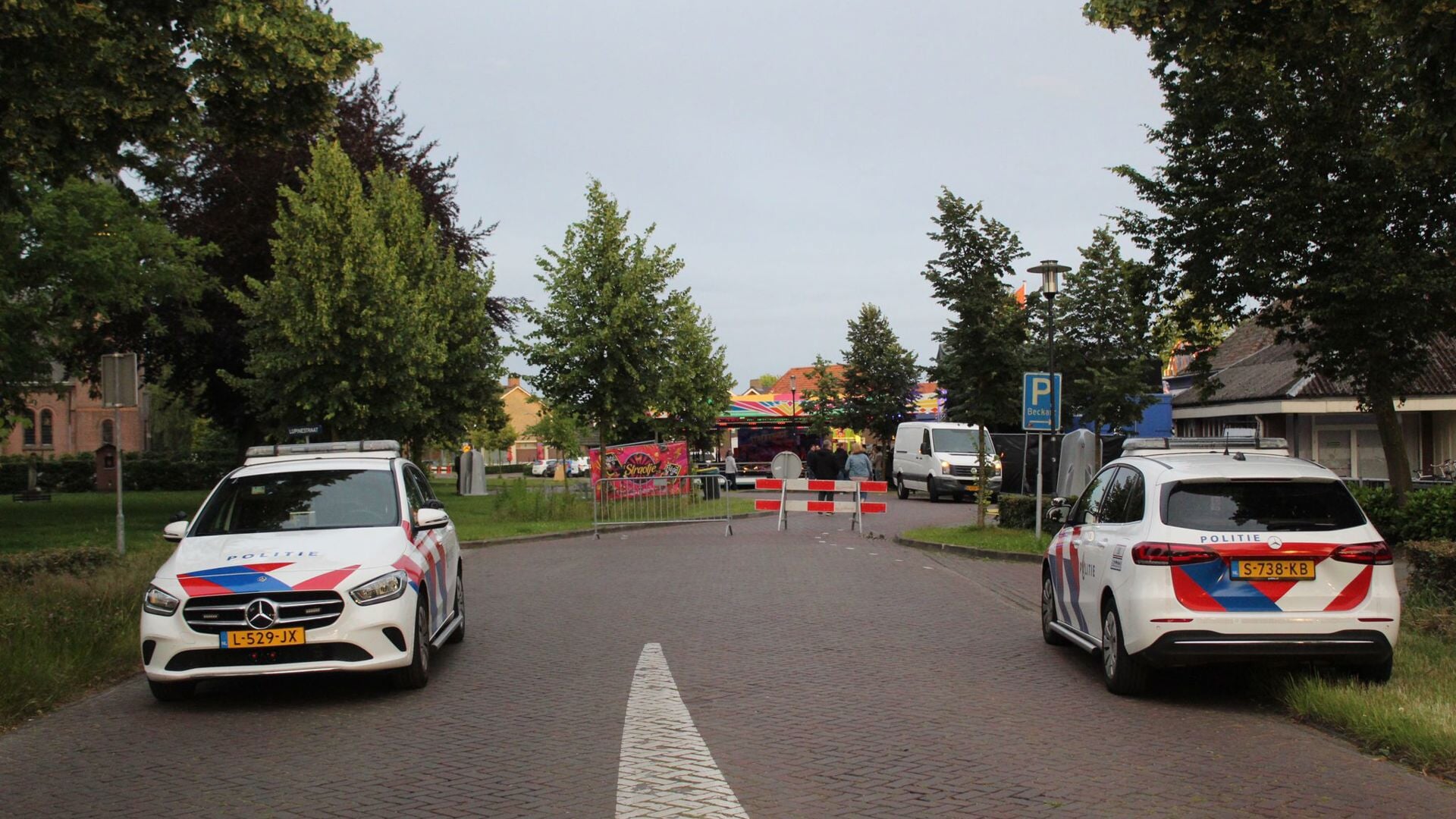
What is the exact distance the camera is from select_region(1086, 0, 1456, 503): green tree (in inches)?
659

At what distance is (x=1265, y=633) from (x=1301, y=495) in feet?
3.27

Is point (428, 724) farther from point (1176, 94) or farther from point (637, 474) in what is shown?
point (637, 474)

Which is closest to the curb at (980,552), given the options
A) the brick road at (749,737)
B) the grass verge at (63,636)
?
the brick road at (749,737)

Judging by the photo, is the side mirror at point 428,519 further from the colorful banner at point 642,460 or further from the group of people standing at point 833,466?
the colorful banner at point 642,460

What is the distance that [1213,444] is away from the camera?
9555mm

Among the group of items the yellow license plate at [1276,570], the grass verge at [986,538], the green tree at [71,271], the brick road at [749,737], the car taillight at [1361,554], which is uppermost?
the green tree at [71,271]

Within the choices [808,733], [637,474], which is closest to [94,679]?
[808,733]

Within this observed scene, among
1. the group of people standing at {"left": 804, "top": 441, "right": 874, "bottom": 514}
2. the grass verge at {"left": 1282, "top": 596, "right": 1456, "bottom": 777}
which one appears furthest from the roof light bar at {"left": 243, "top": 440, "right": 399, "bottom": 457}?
the group of people standing at {"left": 804, "top": 441, "right": 874, "bottom": 514}

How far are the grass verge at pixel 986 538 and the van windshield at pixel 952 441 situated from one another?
526 inches

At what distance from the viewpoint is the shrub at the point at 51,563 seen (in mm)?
12180

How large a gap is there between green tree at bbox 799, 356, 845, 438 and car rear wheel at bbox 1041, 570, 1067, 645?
43.6m

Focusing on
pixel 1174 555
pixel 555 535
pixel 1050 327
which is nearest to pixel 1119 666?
pixel 1174 555

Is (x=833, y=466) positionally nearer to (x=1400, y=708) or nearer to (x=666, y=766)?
(x=1400, y=708)

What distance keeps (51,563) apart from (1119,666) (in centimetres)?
1039
